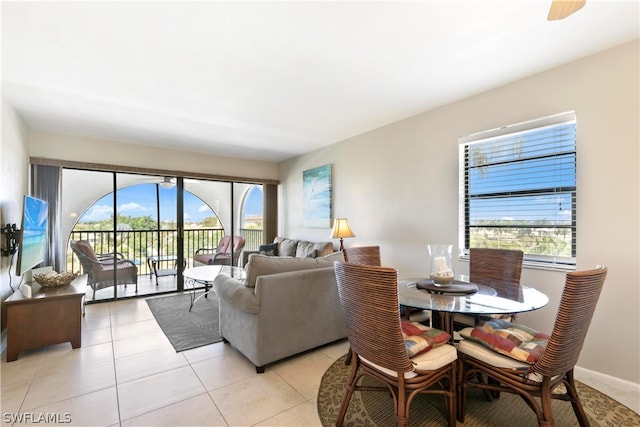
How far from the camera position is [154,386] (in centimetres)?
218

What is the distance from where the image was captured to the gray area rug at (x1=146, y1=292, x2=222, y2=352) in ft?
9.84

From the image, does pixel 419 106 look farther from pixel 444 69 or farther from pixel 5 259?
pixel 5 259

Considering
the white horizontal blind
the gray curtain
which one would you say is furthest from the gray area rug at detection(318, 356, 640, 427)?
the gray curtain

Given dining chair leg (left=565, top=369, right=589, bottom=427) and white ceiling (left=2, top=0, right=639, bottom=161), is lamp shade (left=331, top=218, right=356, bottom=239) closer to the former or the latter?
white ceiling (left=2, top=0, right=639, bottom=161)

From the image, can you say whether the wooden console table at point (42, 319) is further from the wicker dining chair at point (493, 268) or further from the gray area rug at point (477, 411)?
the wicker dining chair at point (493, 268)

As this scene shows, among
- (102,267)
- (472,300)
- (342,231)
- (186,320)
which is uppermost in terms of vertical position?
(342,231)

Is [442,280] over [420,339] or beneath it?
over

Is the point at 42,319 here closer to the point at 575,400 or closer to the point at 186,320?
the point at 186,320

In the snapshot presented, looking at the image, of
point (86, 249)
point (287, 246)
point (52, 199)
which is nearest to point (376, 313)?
point (287, 246)

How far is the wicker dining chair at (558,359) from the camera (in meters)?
1.42

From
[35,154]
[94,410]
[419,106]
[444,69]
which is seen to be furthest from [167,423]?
[35,154]

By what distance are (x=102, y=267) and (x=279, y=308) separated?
3.47 meters

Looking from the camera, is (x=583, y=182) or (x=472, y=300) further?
(x=583, y=182)

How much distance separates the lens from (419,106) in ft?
10.7
